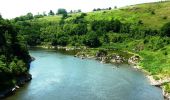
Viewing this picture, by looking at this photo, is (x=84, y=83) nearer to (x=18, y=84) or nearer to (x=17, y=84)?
Result: (x=18, y=84)

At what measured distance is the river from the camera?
72188 millimetres

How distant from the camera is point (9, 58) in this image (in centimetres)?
8669

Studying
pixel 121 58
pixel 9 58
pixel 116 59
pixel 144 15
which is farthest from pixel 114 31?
pixel 9 58

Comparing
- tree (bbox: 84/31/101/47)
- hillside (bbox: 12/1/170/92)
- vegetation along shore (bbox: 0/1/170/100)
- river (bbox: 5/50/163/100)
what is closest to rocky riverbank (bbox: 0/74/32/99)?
vegetation along shore (bbox: 0/1/170/100)

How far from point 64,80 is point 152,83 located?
20.4 metres

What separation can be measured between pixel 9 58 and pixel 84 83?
1907 centimetres

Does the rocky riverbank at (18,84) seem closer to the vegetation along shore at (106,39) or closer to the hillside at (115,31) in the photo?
the vegetation along shore at (106,39)

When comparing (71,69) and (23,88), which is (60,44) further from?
(23,88)

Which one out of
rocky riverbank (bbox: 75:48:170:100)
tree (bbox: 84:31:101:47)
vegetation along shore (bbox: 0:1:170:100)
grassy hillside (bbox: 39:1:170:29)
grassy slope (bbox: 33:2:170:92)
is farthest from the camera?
grassy hillside (bbox: 39:1:170:29)

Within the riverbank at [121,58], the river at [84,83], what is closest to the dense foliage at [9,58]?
the river at [84,83]

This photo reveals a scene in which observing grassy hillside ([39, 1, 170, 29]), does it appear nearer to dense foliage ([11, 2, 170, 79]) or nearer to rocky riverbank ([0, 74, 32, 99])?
dense foliage ([11, 2, 170, 79])

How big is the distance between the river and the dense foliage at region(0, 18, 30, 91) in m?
3.20

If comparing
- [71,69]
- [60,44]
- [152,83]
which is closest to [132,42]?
[60,44]

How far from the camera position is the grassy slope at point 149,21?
97.2 metres
